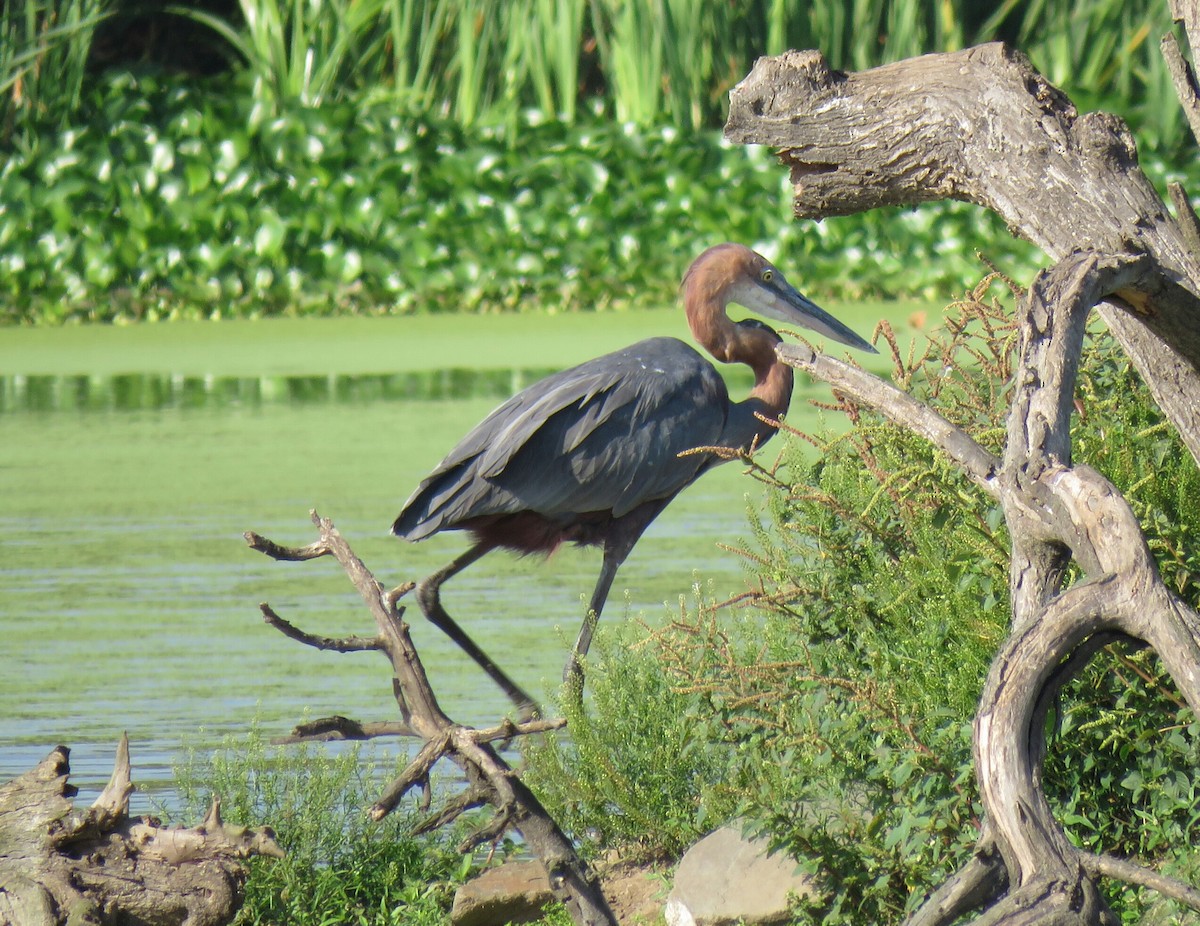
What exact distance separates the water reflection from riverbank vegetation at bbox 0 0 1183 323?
57.3 inches

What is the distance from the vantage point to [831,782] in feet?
10.2

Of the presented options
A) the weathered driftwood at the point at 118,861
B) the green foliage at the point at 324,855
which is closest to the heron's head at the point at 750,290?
the green foliage at the point at 324,855

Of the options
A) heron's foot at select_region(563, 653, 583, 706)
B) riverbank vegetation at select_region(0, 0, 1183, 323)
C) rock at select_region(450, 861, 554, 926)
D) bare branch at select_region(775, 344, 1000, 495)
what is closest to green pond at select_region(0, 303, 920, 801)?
heron's foot at select_region(563, 653, 583, 706)

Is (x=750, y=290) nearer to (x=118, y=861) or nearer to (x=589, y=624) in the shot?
(x=589, y=624)

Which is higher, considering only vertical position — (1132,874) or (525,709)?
(1132,874)

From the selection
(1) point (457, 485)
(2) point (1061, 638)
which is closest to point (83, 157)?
(1) point (457, 485)

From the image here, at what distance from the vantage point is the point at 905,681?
320cm

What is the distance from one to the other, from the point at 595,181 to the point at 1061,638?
354 inches

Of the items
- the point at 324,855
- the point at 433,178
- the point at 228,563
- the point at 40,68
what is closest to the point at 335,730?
the point at 324,855

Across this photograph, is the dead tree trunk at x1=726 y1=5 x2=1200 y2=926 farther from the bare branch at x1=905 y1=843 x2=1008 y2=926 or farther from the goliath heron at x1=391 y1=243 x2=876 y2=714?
the goliath heron at x1=391 y1=243 x2=876 y2=714

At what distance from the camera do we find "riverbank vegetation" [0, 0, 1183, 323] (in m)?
10.5

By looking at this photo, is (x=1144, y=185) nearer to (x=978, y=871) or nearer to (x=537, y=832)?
(x=978, y=871)

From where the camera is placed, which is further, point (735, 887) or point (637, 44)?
point (637, 44)

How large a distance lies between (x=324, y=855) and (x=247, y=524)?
10.3 ft
